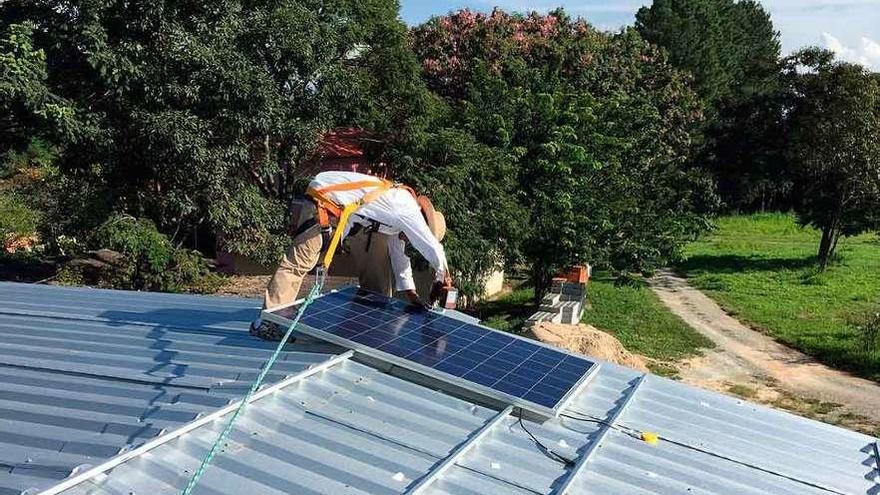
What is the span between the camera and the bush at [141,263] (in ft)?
47.2

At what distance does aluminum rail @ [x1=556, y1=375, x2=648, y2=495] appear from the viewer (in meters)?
3.95

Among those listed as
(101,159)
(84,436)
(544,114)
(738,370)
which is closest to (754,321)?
(738,370)

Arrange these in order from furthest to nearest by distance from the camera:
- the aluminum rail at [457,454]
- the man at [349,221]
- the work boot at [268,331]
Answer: the man at [349,221] → the work boot at [268,331] → the aluminum rail at [457,454]

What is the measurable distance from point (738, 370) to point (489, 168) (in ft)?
20.8

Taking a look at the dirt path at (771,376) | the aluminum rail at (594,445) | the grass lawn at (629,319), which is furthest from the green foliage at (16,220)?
the aluminum rail at (594,445)

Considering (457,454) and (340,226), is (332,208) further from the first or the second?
(457,454)

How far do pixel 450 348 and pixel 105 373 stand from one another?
7.58ft

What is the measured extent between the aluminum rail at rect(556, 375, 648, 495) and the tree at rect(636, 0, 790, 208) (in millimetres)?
30330

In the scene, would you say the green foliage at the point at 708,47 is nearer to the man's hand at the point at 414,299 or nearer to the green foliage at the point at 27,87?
the green foliage at the point at 27,87

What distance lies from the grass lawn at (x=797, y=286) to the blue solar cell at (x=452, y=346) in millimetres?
11669

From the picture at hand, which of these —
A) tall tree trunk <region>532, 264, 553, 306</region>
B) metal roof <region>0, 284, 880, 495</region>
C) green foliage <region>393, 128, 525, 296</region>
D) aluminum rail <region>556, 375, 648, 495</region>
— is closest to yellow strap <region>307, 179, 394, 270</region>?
metal roof <region>0, 284, 880, 495</region>

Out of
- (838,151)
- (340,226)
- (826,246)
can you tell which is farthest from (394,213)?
(826,246)

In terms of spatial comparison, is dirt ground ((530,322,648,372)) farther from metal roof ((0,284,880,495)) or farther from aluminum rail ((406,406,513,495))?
aluminum rail ((406,406,513,495))

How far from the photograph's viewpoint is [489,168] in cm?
1540
